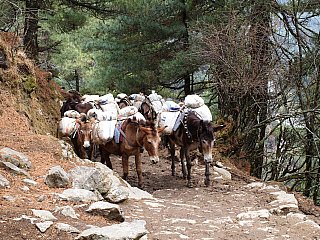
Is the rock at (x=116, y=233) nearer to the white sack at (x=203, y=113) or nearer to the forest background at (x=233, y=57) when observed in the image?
the forest background at (x=233, y=57)

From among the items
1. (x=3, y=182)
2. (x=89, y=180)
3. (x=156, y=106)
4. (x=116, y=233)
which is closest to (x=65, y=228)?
(x=116, y=233)

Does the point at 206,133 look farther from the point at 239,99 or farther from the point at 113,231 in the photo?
the point at 113,231

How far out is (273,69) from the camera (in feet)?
36.4

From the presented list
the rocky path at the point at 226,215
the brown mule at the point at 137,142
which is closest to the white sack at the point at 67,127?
the brown mule at the point at 137,142

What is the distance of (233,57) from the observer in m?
11.9

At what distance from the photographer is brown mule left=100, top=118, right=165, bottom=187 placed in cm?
908

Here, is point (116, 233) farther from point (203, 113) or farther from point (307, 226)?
point (203, 113)

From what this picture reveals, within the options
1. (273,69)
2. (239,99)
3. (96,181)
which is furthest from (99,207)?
(239,99)

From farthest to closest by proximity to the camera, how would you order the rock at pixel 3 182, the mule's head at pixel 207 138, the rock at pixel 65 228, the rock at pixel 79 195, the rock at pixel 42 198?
1. the mule's head at pixel 207 138
2. the rock at pixel 79 195
3. the rock at pixel 3 182
4. the rock at pixel 42 198
5. the rock at pixel 65 228

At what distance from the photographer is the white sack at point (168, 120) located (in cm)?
1092

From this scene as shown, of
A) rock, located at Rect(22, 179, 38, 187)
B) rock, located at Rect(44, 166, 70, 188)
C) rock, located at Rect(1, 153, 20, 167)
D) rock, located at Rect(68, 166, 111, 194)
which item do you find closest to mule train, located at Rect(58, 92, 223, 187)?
rock, located at Rect(68, 166, 111, 194)

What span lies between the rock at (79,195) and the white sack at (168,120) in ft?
→ 18.3

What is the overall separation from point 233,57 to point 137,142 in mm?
4799

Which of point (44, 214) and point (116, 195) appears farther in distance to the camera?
point (116, 195)
